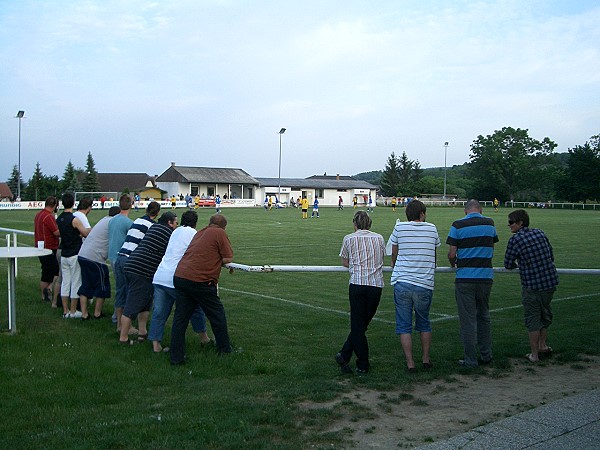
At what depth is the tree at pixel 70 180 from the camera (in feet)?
Result: 304

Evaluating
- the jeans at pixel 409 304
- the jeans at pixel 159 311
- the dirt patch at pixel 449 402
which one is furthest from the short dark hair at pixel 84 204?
the dirt patch at pixel 449 402

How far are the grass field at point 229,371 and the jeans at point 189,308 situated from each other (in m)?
0.24

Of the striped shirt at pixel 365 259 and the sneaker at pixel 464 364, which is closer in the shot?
the striped shirt at pixel 365 259

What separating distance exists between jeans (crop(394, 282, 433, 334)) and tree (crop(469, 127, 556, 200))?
91.1 metres

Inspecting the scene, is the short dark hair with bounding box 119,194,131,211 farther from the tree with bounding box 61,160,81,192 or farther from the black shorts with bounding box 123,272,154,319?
the tree with bounding box 61,160,81,192

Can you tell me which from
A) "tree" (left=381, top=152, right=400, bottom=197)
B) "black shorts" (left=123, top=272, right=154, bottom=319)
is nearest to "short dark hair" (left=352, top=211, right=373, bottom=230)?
"black shorts" (left=123, top=272, right=154, bottom=319)

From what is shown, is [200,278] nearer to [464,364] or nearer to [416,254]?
[416,254]

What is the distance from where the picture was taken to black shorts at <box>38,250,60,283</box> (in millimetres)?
11266

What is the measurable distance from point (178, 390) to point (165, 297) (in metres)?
1.83

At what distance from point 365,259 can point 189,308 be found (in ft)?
7.22

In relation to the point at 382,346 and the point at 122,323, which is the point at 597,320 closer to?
the point at 382,346

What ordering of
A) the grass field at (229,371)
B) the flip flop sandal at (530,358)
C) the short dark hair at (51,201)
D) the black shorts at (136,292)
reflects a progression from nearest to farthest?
the grass field at (229,371) → the flip flop sandal at (530,358) → the black shorts at (136,292) → the short dark hair at (51,201)

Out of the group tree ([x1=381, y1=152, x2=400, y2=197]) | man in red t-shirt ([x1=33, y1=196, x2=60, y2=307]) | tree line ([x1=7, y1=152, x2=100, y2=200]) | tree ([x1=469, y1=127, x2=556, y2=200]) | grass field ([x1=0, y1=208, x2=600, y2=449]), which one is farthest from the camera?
tree ([x1=381, y1=152, x2=400, y2=197])

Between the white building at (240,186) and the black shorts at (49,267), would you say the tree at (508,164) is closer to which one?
the white building at (240,186)
